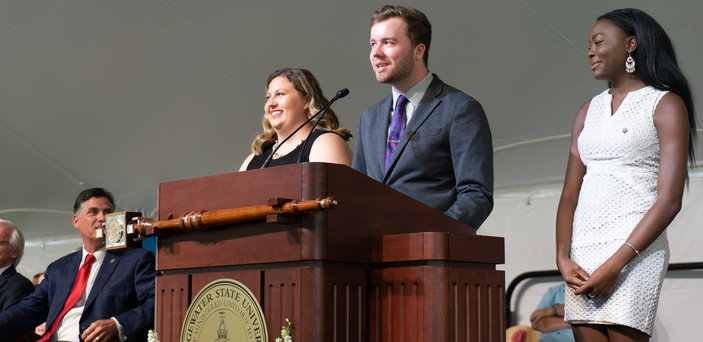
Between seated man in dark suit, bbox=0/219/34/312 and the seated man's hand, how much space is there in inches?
46.3

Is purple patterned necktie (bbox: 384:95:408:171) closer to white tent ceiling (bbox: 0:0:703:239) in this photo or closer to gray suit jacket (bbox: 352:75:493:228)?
gray suit jacket (bbox: 352:75:493:228)

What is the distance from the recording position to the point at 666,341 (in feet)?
15.3

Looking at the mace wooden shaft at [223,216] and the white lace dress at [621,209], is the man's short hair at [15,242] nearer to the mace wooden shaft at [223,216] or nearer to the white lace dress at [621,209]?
the mace wooden shaft at [223,216]

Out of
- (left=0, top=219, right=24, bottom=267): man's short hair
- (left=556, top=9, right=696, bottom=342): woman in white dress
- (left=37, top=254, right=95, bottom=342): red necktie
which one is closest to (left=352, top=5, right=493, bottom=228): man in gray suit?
(left=556, top=9, right=696, bottom=342): woman in white dress

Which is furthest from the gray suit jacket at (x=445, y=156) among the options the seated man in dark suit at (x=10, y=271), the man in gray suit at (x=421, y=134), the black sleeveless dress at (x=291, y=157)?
the seated man in dark suit at (x=10, y=271)

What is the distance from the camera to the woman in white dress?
5.82 ft

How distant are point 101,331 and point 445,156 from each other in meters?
1.74

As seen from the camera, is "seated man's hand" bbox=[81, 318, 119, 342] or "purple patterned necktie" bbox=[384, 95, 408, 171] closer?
"purple patterned necktie" bbox=[384, 95, 408, 171]

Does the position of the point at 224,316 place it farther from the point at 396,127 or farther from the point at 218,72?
the point at 218,72

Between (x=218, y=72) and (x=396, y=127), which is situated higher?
(x=218, y=72)

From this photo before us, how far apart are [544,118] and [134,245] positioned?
3.44m

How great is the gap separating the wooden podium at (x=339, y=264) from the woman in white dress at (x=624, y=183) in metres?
0.34

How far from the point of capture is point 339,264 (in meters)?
1.42

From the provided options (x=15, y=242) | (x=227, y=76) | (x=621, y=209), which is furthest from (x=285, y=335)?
(x=227, y=76)
